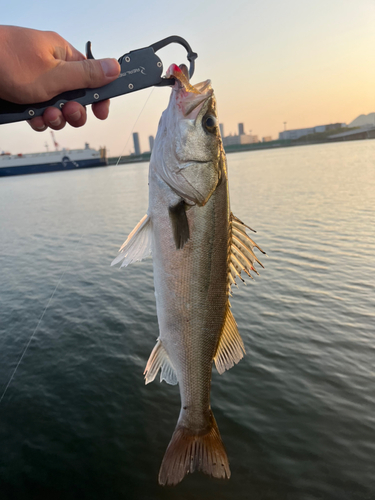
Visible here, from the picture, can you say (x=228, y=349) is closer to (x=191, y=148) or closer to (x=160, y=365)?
(x=160, y=365)

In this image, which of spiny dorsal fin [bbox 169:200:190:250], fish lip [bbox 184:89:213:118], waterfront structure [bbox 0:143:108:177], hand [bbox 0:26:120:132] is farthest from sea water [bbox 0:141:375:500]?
waterfront structure [bbox 0:143:108:177]

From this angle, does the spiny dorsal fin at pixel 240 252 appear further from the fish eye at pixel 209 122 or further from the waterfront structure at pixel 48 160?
the waterfront structure at pixel 48 160

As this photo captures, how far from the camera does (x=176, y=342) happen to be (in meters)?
3.20

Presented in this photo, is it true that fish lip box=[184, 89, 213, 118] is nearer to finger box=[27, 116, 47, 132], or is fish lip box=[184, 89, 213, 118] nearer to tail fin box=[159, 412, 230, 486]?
finger box=[27, 116, 47, 132]

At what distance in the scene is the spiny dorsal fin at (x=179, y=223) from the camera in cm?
288

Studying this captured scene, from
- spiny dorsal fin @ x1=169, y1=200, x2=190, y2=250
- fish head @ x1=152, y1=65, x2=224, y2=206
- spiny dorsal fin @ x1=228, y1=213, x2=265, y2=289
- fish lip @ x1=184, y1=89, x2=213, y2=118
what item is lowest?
spiny dorsal fin @ x1=228, y1=213, x2=265, y2=289

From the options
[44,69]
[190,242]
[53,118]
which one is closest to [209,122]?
[190,242]

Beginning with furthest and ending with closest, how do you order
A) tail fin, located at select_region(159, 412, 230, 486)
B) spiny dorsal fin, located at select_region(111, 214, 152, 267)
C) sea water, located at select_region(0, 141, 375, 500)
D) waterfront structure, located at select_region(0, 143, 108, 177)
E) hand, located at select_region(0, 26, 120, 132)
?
waterfront structure, located at select_region(0, 143, 108, 177) < sea water, located at select_region(0, 141, 375, 500) < tail fin, located at select_region(159, 412, 230, 486) < spiny dorsal fin, located at select_region(111, 214, 152, 267) < hand, located at select_region(0, 26, 120, 132)

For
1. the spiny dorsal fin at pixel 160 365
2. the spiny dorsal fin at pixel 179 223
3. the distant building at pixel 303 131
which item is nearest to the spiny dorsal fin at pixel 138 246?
the spiny dorsal fin at pixel 179 223

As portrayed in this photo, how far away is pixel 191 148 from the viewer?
2918 mm

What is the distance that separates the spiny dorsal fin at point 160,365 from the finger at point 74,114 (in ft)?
7.62

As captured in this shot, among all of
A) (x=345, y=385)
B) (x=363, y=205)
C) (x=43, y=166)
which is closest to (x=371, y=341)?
(x=345, y=385)

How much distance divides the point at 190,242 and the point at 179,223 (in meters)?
0.18

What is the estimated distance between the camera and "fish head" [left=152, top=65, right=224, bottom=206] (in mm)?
2895
